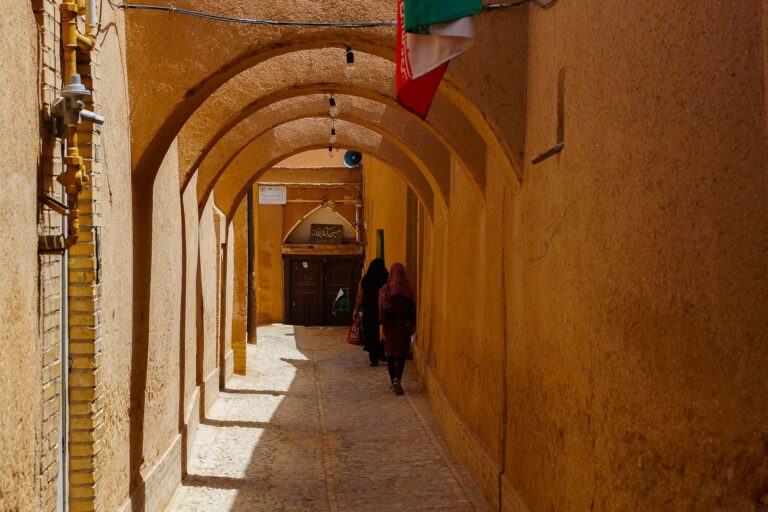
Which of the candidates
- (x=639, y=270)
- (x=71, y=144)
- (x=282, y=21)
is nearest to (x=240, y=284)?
(x=282, y=21)

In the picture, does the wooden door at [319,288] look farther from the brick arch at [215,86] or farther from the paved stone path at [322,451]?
the brick arch at [215,86]

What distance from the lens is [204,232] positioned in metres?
10.6

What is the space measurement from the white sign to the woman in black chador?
321 inches

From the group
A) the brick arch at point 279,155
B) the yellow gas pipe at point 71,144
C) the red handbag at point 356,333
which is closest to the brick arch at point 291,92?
the yellow gas pipe at point 71,144

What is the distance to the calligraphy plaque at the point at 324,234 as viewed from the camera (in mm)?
24391

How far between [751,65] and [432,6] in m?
1.96

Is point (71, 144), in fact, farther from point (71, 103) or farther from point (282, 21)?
point (282, 21)

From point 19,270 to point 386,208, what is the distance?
1530 cm

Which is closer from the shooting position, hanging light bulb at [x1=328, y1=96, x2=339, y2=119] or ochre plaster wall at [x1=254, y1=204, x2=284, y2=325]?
hanging light bulb at [x1=328, y1=96, x2=339, y2=119]

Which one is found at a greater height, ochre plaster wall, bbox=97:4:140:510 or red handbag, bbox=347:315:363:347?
ochre plaster wall, bbox=97:4:140:510

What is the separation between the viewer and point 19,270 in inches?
136

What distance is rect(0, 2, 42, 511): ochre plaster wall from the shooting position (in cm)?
327

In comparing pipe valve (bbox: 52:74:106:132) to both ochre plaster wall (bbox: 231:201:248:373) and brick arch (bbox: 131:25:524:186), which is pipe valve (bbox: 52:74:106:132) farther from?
ochre plaster wall (bbox: 231:201:248:373)

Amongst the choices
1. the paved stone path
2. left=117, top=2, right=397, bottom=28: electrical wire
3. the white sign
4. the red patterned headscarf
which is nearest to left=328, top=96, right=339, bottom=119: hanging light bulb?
the red patterned headscarf
